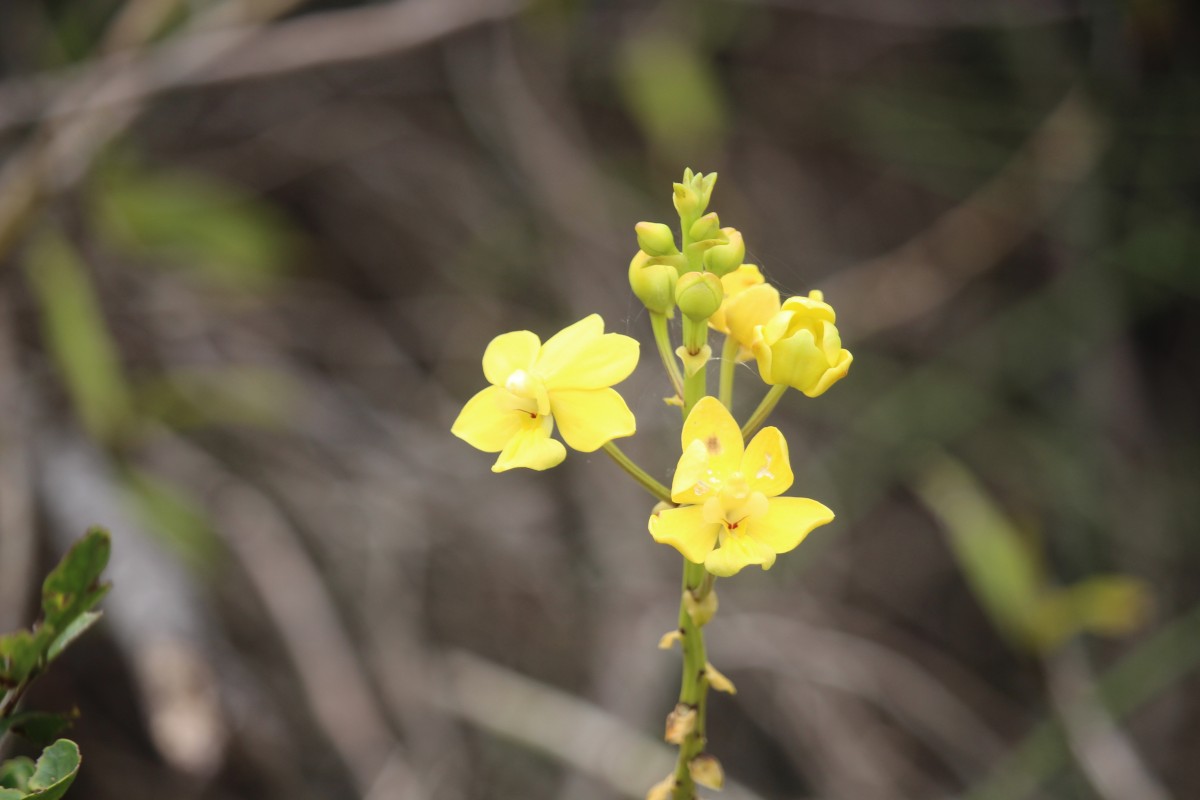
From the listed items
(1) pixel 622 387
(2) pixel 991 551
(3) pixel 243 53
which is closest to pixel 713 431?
(2) pixel 991 551

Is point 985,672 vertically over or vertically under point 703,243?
over

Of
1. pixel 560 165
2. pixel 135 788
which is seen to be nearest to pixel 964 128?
pixel 560 165

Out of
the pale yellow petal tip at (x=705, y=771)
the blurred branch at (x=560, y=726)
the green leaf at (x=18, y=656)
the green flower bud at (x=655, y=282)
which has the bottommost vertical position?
the green leaf at (x=18, y=656)

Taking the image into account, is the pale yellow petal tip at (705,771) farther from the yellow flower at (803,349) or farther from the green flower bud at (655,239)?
the green flower bud at (655,239)

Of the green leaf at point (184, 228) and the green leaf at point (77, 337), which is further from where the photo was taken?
the green leaf at point (184, 228)

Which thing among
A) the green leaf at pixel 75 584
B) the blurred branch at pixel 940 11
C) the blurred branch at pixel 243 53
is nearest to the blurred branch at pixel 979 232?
the blurred branch at pixel 940 11

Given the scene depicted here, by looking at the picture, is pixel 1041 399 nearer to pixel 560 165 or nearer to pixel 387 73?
pixel 560 165

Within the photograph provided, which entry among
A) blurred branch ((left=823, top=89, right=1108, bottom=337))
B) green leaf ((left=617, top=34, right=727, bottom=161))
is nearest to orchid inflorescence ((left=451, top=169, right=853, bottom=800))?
green leaf ((left=617, top=34, right=727, bottom=161))
